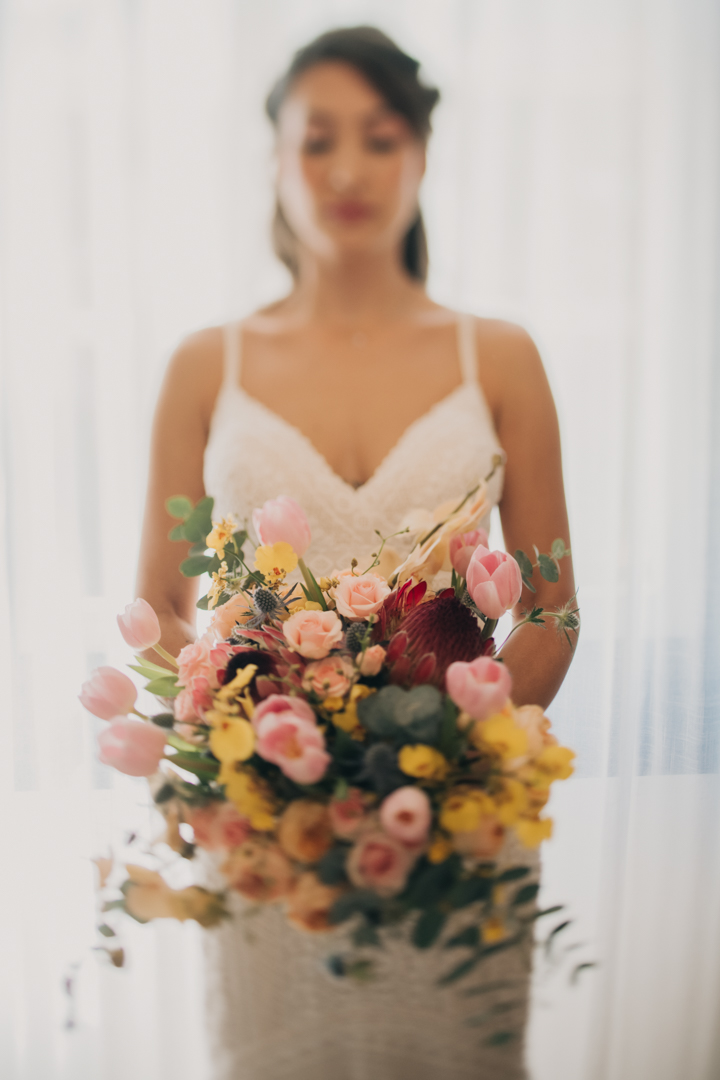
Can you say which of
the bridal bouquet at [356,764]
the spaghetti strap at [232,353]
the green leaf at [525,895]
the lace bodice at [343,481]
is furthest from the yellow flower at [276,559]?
the spaghetti strap at [232,353]

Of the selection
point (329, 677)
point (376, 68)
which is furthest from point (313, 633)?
point (376, 68)

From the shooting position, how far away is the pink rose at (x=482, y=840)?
306 mm

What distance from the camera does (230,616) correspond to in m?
0.45

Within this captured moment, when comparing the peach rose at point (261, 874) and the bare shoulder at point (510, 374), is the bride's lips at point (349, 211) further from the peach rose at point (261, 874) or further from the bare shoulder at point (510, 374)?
the peach rose at point (261, 874)

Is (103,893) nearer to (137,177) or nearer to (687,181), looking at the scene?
(137,177)

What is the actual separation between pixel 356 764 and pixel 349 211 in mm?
712

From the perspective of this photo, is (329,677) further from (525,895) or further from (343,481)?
(343,481)

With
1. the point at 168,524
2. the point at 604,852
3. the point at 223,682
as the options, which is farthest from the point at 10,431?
the point at 604,852

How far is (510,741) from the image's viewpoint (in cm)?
32

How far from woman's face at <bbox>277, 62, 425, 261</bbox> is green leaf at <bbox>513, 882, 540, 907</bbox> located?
2.52ft

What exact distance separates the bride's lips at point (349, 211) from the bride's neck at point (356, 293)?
0.23ft

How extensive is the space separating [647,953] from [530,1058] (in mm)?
299

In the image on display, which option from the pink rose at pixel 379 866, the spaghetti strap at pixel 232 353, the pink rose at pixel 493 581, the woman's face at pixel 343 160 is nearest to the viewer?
the pink rose at pixel 379 866

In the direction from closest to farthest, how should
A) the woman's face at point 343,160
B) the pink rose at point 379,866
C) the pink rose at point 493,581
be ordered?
the pink rose at point 379,866, the pink rose at point 493,581, the woman's face at point 343,160
